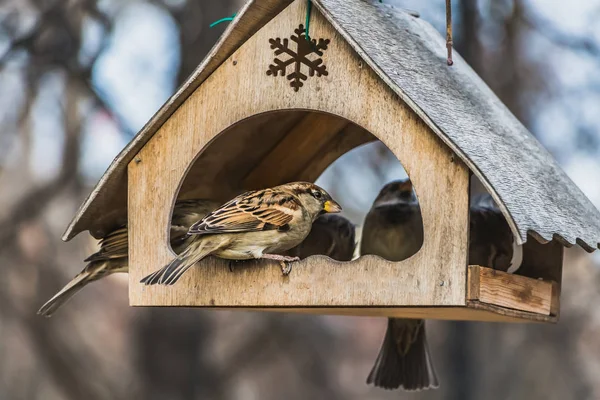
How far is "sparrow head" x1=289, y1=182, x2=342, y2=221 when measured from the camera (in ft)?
12.6

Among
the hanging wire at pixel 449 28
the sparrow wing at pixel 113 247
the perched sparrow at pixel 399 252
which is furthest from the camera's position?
the perched sparrow at pixel 399 252

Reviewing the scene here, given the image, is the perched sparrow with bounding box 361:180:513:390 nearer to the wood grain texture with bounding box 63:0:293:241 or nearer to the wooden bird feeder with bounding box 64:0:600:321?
the wooden bird feeder with bounding box 64:0:600:321

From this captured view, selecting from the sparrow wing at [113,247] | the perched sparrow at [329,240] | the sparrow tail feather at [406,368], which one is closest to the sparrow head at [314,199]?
the perched sparrow at [329,240]

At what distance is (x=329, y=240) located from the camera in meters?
4.37

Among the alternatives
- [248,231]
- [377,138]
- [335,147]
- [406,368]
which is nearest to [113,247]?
[248,231]

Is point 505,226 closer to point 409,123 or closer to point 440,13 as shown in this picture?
point 409,123

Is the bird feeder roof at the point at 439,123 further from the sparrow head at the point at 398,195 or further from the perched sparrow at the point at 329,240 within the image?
the perched sparrow at the point at 329,240

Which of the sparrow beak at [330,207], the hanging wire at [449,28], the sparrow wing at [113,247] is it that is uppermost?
the hanging wire at [449,28]

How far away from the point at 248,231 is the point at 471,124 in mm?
834

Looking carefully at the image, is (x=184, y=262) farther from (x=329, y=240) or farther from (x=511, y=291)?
(x=511, y=291)

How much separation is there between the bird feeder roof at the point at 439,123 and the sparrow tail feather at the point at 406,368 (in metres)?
1.13

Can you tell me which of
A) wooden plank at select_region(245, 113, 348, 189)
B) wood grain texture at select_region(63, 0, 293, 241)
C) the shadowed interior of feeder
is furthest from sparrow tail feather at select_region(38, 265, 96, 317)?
wooden plank at select_region(245, 113, 348, 189)

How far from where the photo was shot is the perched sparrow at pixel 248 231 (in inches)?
141

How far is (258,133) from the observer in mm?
4465
